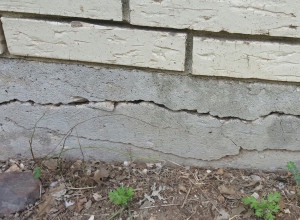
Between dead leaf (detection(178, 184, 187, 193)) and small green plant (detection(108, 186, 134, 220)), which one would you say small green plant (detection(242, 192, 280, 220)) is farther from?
small green plant (detection(108, 186, 134, 220))

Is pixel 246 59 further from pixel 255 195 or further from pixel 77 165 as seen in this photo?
pixel 77 165

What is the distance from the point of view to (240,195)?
2.50 meters

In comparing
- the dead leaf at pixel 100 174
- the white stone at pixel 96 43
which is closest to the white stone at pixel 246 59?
the white stone at pixel 96 43

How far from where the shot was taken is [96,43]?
2262 millimetres

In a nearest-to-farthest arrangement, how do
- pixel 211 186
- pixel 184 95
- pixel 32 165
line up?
pixel 184 95 → pixel 211 186 → pixel 32 165

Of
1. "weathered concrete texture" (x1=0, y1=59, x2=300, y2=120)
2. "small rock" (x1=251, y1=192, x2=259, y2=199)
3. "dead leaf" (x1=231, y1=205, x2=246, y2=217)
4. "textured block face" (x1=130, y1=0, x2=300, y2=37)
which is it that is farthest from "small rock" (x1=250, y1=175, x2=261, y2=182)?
"textured block face" (x1=130, y1=0, x2=300, y2=37)

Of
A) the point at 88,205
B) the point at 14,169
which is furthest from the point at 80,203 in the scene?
the point at 14,169

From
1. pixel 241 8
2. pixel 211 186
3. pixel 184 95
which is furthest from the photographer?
pixel 211 186

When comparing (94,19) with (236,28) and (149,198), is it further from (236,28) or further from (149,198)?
(149,198)

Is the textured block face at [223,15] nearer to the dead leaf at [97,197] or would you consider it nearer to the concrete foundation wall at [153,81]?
the concrete foundation wall at [153,81]

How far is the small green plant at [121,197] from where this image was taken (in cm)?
237

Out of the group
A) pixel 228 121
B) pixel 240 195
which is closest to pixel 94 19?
pixel 228 121

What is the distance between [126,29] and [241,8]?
60 cm

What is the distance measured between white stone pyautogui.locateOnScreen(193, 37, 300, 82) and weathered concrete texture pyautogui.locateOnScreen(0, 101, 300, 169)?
11.7 inches
